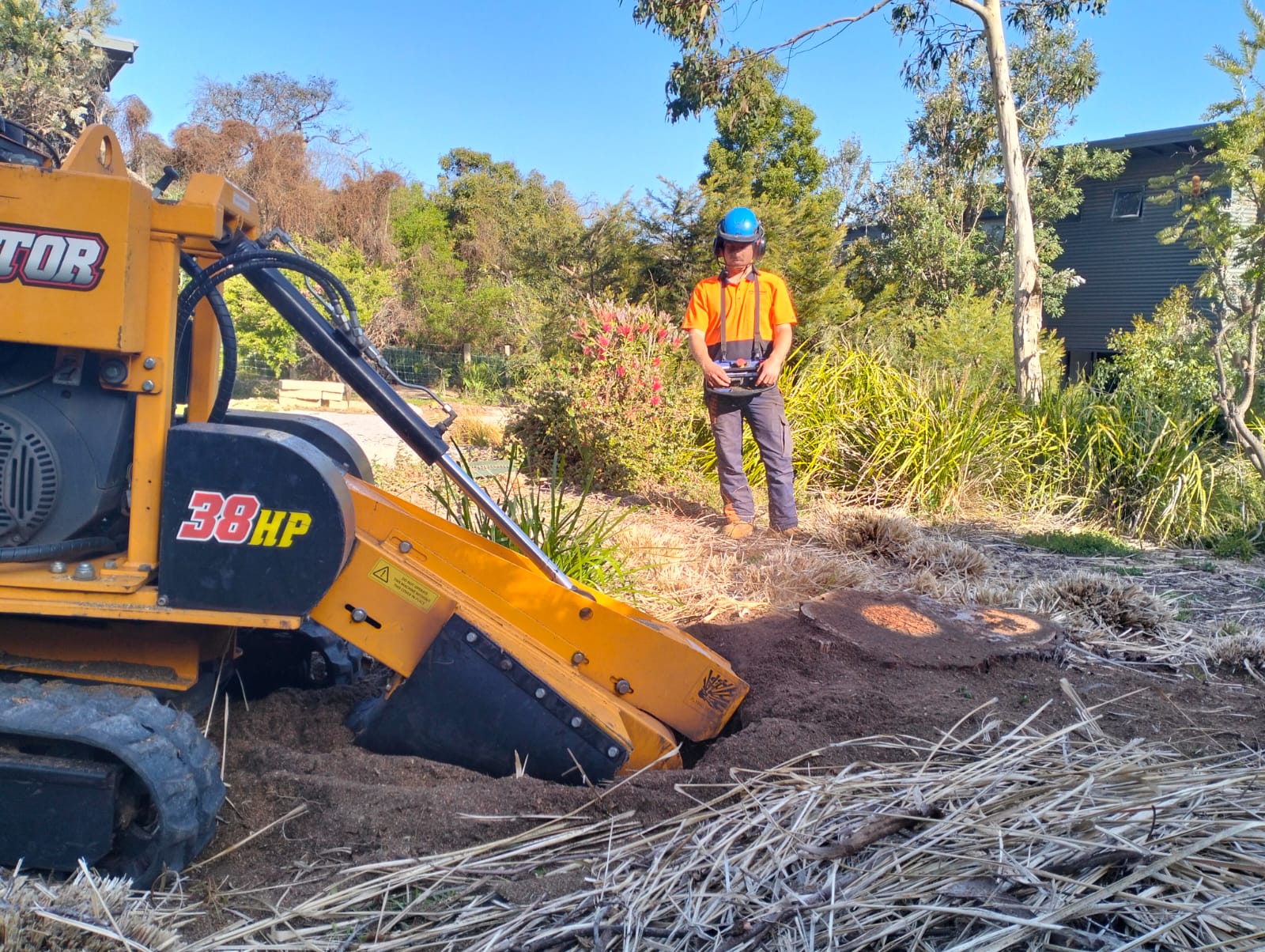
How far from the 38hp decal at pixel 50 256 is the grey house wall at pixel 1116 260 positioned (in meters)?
21.7

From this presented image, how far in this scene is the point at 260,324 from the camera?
17172mm

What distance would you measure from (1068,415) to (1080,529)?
5.40 feet

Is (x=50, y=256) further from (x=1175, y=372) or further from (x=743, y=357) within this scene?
(x=1175, y=372)

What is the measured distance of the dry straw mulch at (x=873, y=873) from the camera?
6.35ft

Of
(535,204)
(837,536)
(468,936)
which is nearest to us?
(468,936)

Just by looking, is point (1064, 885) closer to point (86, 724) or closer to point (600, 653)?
point (600, 653)

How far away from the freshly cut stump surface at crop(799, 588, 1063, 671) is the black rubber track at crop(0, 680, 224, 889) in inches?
Result: 95.8

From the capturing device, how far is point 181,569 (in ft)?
8.23

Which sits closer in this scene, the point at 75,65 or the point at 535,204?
the point at 75,65

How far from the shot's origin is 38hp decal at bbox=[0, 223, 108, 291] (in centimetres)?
238

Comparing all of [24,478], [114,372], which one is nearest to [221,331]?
[114,372]

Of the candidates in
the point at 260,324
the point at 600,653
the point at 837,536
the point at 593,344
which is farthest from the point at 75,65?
the point at 600,653

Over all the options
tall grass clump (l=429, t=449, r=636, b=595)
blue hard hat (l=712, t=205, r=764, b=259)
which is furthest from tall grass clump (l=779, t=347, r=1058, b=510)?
tall grass clump (l=429, t=449, r=636, b=595)

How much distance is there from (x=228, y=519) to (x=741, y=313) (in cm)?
437
